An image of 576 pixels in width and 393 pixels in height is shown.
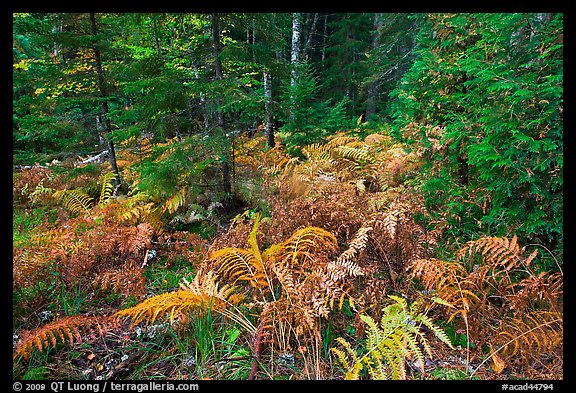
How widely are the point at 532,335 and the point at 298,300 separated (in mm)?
1975

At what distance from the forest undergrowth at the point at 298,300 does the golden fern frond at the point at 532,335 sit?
17 millimetres

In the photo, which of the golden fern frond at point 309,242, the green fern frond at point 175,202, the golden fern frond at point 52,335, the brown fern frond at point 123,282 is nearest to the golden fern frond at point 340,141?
the green fern frond at point 175,202

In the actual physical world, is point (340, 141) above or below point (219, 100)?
below

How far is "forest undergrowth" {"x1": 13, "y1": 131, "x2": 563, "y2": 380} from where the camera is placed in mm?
2455

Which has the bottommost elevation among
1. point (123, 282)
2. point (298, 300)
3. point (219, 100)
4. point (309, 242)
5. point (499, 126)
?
point (123, 282)

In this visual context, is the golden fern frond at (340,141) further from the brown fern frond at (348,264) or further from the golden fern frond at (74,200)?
the golden fern frond at (74,200)

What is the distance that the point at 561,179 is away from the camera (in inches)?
116

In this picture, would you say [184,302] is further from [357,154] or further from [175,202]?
[357,154]

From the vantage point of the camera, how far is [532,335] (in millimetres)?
2404

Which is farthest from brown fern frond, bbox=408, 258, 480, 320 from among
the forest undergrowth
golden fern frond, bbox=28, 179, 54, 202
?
golden fern frond, bbox=28, 179, 54, 202

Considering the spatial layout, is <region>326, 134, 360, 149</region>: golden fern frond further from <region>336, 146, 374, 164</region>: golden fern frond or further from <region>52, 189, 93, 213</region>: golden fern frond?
<region>52, 189, 93, 213</region>: golden fern frond

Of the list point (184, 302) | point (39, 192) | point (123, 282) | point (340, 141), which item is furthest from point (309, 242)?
point (39, 192)

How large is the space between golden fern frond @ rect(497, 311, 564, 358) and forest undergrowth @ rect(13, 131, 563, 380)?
0.06ft
